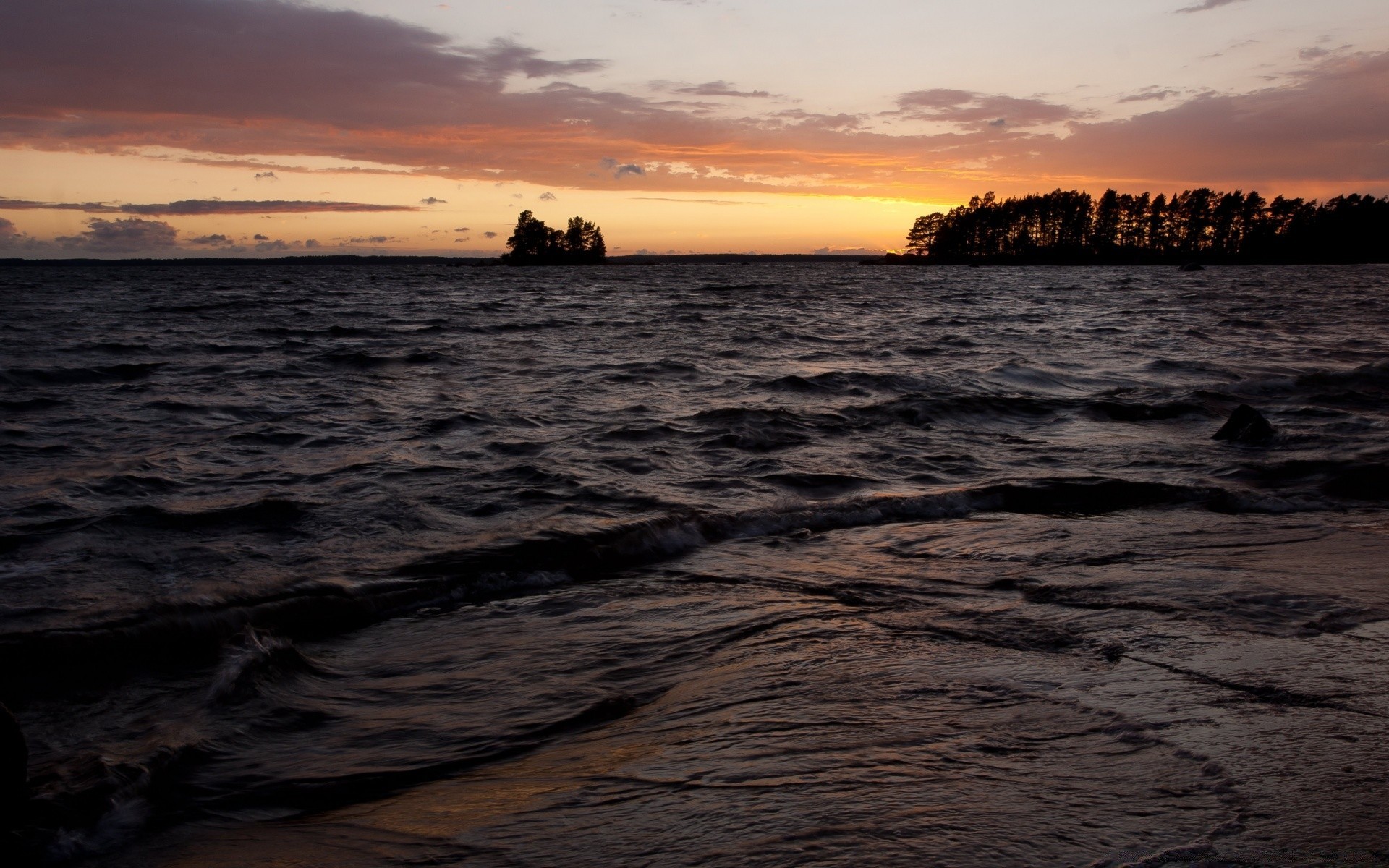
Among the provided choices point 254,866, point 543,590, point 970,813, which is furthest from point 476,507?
point 970,813

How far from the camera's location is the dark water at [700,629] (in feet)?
9.14

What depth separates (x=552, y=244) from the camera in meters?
179

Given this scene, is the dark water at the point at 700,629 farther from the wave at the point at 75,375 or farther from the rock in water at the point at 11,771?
the wave at the point at 75,375

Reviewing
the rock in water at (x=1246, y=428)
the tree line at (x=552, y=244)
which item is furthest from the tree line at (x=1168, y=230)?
the rock in water at (x=1246, y=428)

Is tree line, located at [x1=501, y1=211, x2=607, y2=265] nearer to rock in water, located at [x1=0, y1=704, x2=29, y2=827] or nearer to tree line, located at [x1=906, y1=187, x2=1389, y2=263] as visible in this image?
tree line, located at [x1=906, y1=187, x2=1389, y2=263]

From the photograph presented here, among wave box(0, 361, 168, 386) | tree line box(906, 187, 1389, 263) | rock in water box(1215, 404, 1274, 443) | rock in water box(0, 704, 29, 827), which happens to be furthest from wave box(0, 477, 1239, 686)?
tree line box(906, 187, 1389, 263)

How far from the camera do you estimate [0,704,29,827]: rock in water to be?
3123mm

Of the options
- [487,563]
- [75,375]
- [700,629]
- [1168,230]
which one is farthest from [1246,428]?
[1168,230]

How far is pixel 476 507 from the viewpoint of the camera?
25.3ft

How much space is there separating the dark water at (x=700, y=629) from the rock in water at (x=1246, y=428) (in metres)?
0.48

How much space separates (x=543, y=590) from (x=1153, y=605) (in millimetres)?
3635

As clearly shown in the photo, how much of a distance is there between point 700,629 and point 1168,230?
171 m

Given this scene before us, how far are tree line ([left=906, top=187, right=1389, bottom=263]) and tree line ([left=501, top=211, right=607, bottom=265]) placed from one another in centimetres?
7225

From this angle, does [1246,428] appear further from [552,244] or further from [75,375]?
[552,244]
